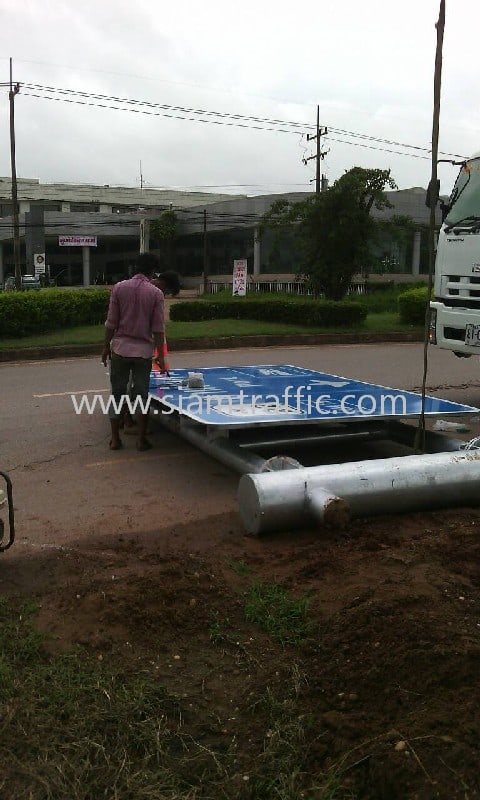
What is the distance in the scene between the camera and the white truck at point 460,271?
25.8 feet

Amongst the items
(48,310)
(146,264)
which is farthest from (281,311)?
(146,264)

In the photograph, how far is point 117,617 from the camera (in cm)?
304

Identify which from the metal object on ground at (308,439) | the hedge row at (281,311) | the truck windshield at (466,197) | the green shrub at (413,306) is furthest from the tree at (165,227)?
the metal object on ground at (308,439)

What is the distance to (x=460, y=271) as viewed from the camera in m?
8.05

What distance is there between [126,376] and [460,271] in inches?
154

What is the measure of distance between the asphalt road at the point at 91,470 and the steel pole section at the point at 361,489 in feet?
2.50

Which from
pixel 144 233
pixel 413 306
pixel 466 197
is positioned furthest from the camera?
pixel 144 233

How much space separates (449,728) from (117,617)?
139cm

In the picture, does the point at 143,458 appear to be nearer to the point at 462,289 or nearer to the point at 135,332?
the point at 135,332

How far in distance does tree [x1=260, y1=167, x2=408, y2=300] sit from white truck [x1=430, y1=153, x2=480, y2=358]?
1215 cm

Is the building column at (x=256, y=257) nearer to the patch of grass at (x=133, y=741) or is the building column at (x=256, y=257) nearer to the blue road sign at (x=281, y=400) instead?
the blue road sign at (x=281, y=400)

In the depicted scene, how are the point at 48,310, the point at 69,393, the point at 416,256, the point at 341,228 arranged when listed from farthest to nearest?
the point at 416,256, the point at 341,228, the point at 48,310, the point at 69,393

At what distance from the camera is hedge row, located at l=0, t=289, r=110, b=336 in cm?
1496

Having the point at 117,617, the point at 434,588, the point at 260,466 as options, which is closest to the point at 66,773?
the point at 117,617
